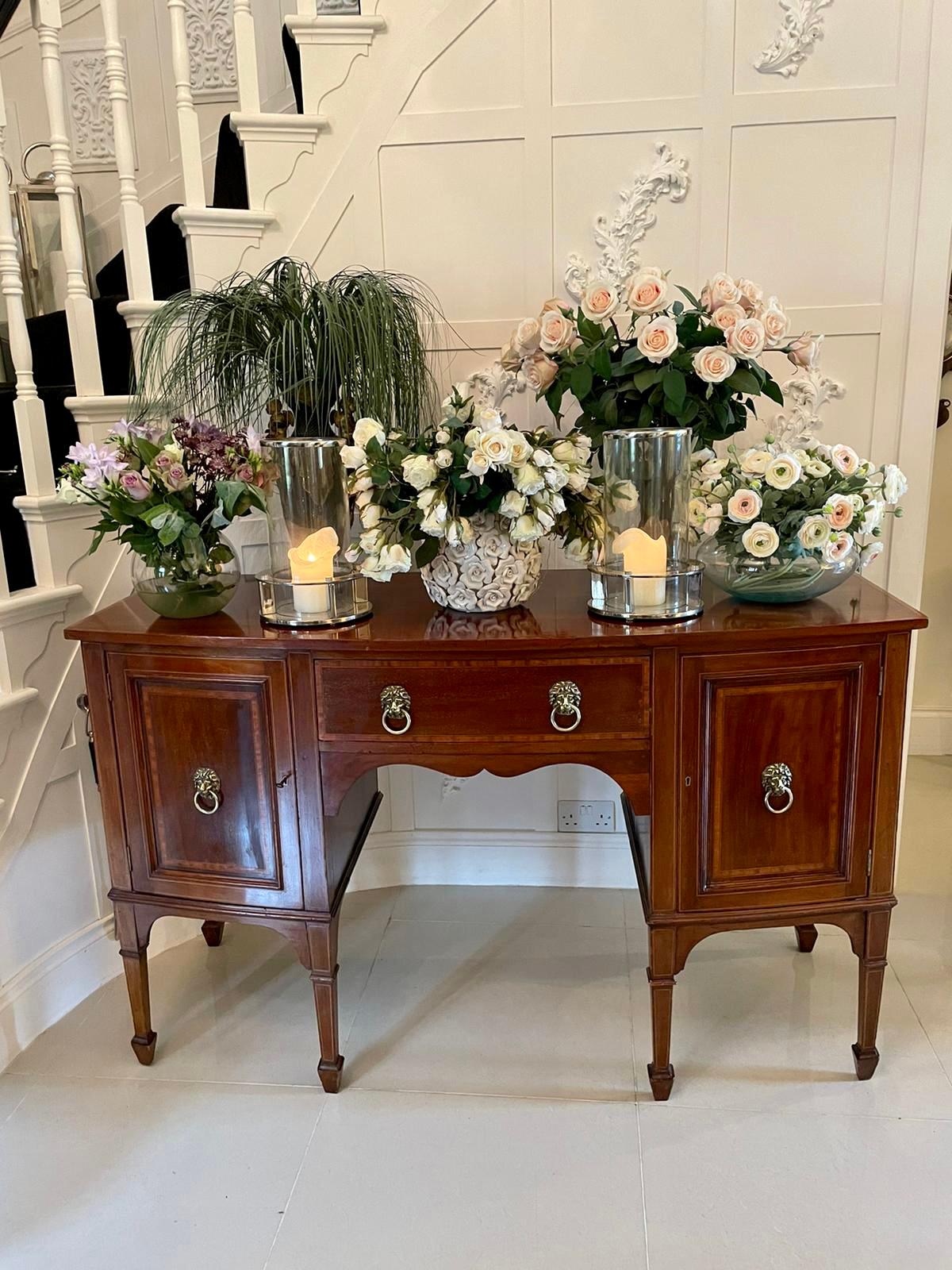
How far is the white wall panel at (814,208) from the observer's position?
178 centimetres

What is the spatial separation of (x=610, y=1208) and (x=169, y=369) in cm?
170

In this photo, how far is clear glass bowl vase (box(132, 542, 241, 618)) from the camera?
5.06 ft

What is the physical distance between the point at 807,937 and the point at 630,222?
1.64 m

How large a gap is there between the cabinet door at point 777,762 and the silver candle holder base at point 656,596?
110 millimetres

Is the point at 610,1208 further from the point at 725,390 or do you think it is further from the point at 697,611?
the point at 725,390

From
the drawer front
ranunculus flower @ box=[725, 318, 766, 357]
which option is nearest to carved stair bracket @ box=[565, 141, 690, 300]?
ranunculus flower @ box=[725, 318, 766, 357]

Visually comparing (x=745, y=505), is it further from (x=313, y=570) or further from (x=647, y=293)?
(x=313, y=570)

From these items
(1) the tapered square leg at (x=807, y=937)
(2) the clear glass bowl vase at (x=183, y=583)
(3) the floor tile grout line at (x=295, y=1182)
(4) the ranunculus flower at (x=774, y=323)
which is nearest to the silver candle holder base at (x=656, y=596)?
(4) the ranunculus flower at (x=774, y=323)

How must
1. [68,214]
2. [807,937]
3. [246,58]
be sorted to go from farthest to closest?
[807,937] → [246,58] → [68,214]

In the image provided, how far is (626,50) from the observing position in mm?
1782

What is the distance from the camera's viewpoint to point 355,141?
73.6 inches

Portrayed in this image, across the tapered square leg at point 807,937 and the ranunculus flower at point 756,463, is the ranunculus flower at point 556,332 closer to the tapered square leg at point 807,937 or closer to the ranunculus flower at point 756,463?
the ranunculus flower at point 756,463

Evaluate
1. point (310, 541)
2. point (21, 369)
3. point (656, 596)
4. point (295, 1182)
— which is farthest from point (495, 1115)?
point (21, 369)

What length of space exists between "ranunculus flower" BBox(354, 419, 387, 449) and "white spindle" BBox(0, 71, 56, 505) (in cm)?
70
